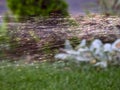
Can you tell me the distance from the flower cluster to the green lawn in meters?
0.09

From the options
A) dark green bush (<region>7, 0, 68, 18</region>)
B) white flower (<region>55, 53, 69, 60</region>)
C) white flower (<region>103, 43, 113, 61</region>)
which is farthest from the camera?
dark green bush (<region>7, 0, 68, 18</region>)

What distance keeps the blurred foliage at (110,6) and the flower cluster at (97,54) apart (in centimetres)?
37

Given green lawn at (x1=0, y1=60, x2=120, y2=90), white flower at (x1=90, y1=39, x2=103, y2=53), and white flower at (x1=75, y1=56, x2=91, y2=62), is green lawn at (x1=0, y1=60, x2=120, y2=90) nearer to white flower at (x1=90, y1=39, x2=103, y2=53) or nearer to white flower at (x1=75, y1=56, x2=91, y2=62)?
white flower at (x1=75, y1=56, x2=91, y2=62)

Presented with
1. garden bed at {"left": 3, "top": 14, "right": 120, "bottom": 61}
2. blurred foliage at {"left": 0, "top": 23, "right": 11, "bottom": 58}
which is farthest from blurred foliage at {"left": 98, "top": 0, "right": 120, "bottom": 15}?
blurred foliage at {"left": 0, "top": 23, "right": 11, "bottom": 58}

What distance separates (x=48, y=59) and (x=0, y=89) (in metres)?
0.98

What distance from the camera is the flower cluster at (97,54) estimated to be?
464 centimetres

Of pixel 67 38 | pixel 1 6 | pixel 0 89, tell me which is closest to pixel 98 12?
pixel 67 38

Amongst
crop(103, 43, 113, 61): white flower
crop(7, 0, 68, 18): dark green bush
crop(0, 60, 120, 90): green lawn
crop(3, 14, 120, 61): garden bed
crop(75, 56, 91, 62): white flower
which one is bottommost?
crop(0, 60, 120, 90): green lawn

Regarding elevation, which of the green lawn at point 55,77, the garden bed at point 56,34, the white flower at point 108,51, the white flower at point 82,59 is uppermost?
the garden bed at point 56,34

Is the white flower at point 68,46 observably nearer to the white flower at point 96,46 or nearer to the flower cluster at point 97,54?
the flower cluster at point 97,54

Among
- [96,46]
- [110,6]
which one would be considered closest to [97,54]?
[96,46]

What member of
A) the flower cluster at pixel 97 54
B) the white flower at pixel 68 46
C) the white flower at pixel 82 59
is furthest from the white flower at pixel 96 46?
the white flower at pixel 68 46

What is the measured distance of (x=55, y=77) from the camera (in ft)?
14.4

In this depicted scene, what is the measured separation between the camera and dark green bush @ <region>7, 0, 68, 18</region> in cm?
562
